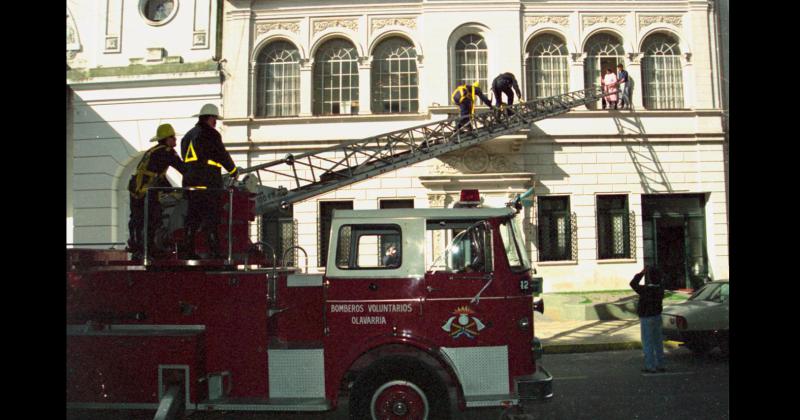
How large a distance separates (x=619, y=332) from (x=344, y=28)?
1092cm

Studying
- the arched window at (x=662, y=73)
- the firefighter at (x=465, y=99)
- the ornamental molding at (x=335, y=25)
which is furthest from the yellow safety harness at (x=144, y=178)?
the arched window at (x=662, y=73)

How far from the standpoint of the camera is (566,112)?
50.6 feet

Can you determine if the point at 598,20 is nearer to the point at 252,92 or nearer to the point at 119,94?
the point at 252,92

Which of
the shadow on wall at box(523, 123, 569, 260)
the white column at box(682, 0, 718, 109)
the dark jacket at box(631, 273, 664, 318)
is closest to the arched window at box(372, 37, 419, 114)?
the shadow on wall at box(523, 123, 569, 260)

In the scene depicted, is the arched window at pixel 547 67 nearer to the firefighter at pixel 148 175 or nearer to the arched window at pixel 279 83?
the arched window at pixel 279 83

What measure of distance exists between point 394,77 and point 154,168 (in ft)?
34.6

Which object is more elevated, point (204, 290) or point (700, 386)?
point (204, 290)

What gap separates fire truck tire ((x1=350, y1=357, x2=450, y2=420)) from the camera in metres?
5.38

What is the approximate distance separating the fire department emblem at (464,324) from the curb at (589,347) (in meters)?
6.06

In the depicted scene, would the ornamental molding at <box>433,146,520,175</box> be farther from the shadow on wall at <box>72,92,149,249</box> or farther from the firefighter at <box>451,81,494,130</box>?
the shadow on wall at <box>72,92,149,249</box>

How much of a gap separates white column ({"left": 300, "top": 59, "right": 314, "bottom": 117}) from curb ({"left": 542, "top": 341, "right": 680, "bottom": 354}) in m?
9.27
